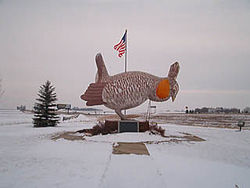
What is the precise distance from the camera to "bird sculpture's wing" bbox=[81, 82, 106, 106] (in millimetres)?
9906

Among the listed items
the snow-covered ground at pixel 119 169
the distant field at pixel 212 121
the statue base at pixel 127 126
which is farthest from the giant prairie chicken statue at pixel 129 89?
the distant field at pixel 212 121

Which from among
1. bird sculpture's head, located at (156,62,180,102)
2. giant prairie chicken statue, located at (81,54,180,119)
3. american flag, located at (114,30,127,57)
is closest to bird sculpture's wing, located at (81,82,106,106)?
giant prairie chicken statue, located at (81,54,180,119)

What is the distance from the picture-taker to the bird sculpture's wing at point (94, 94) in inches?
390

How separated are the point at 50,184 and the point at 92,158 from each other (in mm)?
1780

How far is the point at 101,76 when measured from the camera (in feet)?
34.3

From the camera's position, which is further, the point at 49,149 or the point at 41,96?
the point at 41,96

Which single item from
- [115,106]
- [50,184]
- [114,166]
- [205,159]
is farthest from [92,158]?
[115,106]

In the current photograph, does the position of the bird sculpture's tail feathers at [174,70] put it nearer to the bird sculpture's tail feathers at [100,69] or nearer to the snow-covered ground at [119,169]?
the bird sculpture's tail feathers at [100,69]

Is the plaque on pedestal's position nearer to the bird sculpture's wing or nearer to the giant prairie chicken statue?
the giant prairie chicken statue

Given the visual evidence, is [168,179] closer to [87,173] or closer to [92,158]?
[87,173]

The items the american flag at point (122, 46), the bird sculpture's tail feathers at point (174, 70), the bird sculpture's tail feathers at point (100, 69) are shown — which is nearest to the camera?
the bird sculpture's tail feathers at point (174, 70)

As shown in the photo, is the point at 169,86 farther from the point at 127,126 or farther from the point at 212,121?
the point at 212,121

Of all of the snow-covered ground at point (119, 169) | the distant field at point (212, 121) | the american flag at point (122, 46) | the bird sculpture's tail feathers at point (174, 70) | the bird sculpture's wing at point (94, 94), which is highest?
the american flag at point (122, 46)

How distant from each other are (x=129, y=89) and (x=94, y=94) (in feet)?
6.65
